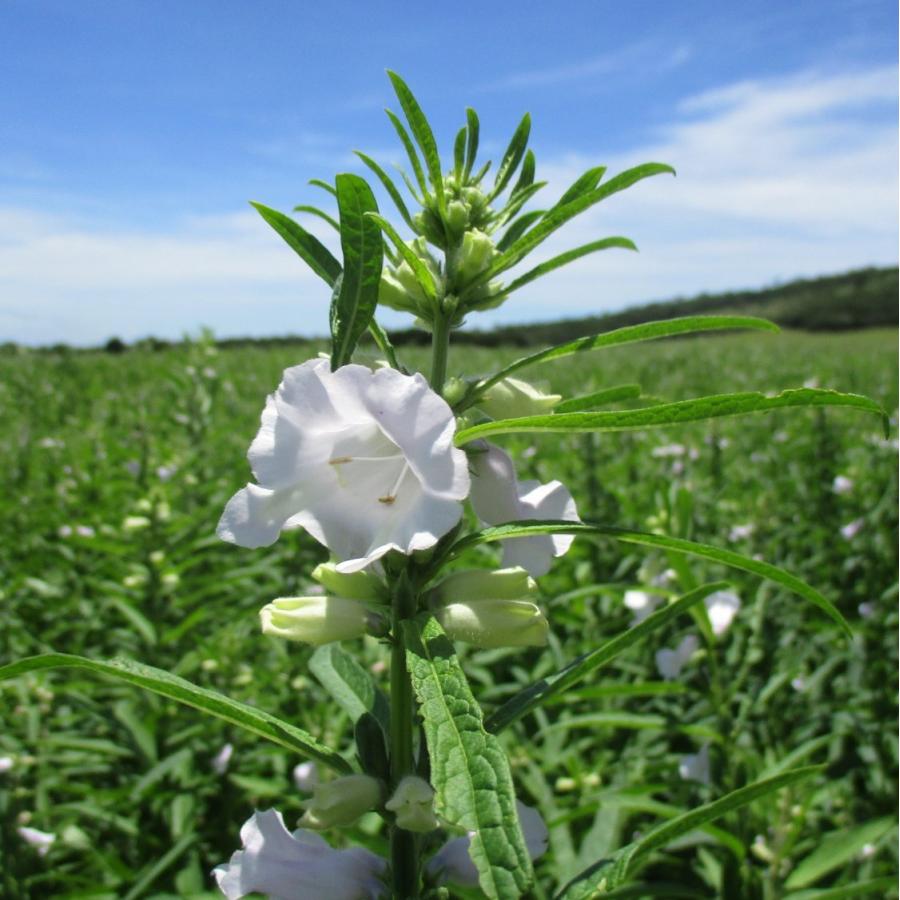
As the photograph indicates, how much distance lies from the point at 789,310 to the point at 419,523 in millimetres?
41716

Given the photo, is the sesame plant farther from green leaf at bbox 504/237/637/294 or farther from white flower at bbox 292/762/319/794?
white flower at bbox 292/762/319/794

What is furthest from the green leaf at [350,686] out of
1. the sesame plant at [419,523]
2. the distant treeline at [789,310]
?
the distant treeline at [789,310]

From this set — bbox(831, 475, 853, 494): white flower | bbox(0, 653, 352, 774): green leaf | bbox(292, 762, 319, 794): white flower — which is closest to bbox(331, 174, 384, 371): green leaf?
bbox(0, 653, 352, 774): green leaf

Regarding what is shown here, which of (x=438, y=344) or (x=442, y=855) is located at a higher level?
(x=438, y=344)

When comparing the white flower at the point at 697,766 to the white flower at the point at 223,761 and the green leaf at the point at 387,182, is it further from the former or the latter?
the green leaf at the point at 387,182

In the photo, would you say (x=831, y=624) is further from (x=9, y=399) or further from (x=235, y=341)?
(x=235, y=341)

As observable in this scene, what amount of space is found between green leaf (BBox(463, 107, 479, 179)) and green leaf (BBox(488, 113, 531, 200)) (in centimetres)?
5

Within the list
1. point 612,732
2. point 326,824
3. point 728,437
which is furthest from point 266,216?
point 728,437

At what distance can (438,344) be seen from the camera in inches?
46.0

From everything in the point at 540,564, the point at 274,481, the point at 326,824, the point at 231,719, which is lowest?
the point at 326,824

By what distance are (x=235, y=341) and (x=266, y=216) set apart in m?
29.9

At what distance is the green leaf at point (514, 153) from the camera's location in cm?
130

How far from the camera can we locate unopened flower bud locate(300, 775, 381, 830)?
101cm

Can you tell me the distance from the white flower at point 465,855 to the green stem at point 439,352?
610 mm
